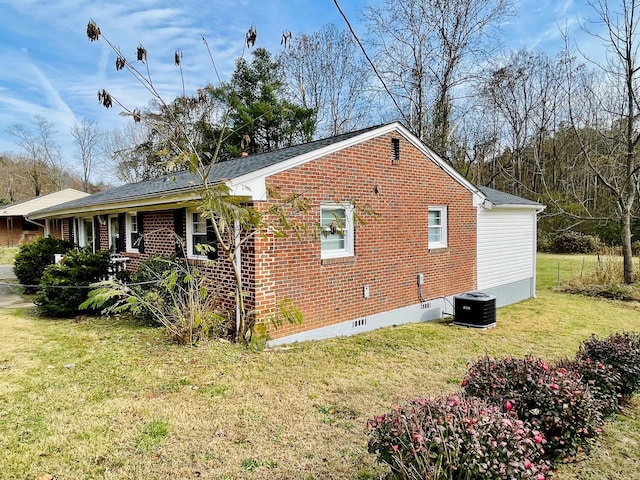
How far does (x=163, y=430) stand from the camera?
4012 millimetres

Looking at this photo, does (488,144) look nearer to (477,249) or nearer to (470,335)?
(477,249)

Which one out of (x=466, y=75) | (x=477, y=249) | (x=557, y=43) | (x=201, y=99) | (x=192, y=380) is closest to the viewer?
(x=192, y=380)

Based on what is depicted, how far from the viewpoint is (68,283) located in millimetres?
9164

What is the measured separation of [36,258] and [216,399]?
39.7 feet

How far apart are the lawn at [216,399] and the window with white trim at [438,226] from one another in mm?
2871

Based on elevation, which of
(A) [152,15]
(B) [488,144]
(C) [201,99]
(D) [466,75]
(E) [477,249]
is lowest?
(E) [477,249]

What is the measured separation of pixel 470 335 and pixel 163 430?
21.9 feet

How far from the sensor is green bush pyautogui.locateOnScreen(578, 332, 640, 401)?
456 cm

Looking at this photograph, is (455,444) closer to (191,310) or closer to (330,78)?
(191,310)

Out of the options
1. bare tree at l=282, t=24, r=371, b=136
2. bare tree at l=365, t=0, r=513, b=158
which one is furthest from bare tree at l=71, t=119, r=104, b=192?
bare tree at l=365, t=0, r=513, b=158

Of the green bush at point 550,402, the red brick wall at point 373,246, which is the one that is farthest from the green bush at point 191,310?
the green bush at point 550,402

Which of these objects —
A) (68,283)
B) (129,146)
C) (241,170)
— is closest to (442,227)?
(241,170)

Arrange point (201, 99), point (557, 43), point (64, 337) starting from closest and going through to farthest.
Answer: point (201, 99) < point (64, 337) < point (557, 43)

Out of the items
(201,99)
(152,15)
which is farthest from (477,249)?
(152,15)
